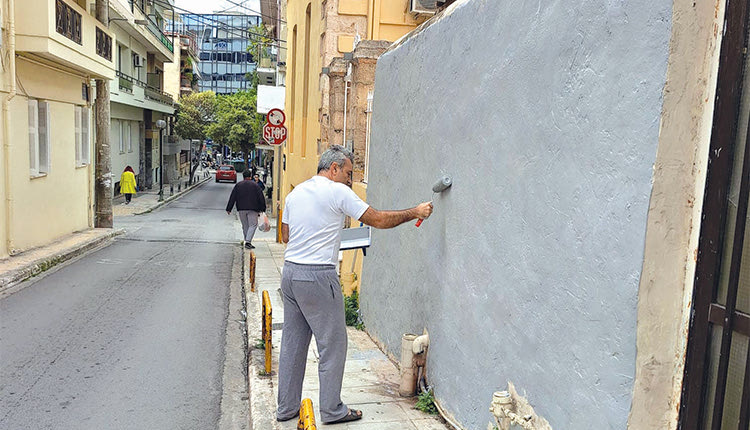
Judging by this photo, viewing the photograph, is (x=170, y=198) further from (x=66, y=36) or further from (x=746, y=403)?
(x=746, y=403)

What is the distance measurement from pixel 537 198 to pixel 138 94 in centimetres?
3207

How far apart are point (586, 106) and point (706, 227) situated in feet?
2.42

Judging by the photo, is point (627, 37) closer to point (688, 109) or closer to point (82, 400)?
point (688, 109)

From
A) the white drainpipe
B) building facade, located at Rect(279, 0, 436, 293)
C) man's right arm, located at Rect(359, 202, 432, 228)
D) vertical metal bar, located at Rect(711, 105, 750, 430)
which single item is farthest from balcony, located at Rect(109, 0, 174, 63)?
vertical metal bar, located at Rect(711, 105, 750, 430)

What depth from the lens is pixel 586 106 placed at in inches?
111

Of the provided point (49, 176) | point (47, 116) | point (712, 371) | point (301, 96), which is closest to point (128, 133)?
point (301, 96)

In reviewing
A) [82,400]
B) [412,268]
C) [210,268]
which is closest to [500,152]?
[412,268]

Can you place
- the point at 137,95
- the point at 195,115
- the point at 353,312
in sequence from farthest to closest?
1. the point at 195,115
2. the point at 137,95
3. the point at 353,312

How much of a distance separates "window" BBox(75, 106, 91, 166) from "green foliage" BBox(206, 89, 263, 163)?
88.6 feet

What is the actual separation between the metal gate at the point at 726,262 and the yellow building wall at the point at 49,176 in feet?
39.9

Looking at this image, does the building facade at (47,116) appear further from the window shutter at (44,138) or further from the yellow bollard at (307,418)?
the yellow bollard at (307,418)

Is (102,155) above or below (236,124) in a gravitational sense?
below

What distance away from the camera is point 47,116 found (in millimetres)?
13977

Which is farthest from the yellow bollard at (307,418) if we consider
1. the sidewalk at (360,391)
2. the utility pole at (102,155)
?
the utility pole at (102,155)
